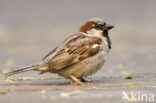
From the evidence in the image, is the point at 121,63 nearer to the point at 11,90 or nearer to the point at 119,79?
the point at 119,79

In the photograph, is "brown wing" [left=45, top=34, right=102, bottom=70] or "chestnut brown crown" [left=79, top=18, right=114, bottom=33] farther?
"chestnut brown crown" [left=79, top=18, right=114, bottom=33]

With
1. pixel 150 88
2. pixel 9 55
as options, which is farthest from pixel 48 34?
pixel 150 88

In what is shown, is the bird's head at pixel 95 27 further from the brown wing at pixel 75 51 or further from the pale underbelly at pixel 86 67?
the pale underbelly at pixel 86 67

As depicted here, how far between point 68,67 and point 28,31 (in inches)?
379

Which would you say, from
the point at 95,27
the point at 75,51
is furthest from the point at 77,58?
the point at 95,27

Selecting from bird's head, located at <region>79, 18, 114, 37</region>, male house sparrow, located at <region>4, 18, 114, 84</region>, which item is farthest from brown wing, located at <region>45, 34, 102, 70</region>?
bird's head, located at <region>79, 18, 114, 37</region>

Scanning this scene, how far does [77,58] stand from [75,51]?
132 mm

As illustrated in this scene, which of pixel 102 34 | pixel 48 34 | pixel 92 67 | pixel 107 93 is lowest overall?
pixel 107 93

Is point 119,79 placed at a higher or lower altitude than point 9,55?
lower

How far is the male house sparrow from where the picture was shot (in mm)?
6867

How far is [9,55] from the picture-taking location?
11727mm

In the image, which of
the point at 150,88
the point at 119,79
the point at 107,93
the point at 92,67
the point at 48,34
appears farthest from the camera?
the point at 48,34

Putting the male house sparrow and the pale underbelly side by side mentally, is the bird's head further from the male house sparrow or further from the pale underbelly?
the pale underbelly

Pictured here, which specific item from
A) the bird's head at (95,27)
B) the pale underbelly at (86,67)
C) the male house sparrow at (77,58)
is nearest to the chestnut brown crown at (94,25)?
the bird's head at (95,27)
